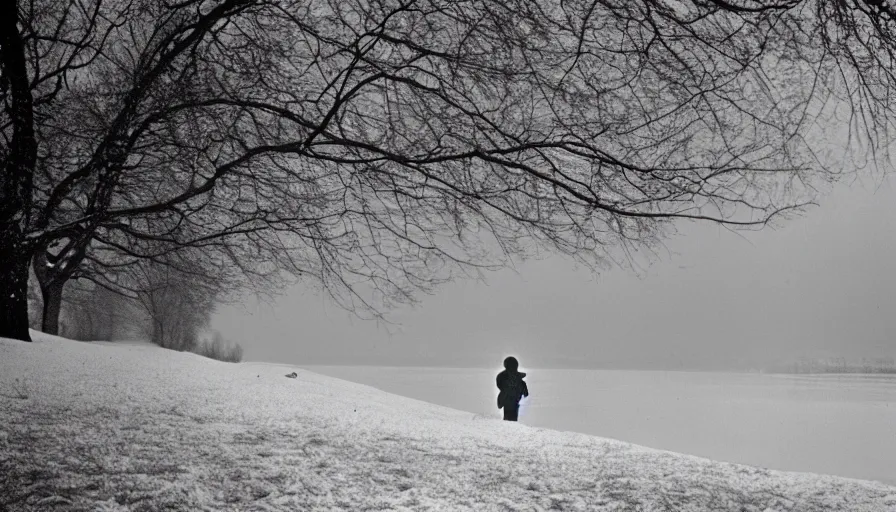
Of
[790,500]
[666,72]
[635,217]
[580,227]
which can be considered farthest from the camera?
[580,227]

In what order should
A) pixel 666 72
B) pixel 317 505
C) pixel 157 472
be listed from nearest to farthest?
pixel 317 505 < pixel 157 472 < pixel 666 72

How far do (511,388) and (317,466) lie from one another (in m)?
5.50

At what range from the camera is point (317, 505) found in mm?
3246

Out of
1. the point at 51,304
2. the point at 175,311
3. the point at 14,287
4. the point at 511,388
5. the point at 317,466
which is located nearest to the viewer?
the point at 317,466

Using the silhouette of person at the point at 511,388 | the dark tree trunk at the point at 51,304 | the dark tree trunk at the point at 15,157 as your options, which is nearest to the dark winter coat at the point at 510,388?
the silhouette of person at the point at 511,388

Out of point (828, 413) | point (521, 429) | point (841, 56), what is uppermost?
point (841, 56)

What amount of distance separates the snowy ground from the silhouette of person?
2.50m

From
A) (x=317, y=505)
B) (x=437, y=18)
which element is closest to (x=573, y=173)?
(x=437, y=18)

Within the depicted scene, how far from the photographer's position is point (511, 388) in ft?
30.1

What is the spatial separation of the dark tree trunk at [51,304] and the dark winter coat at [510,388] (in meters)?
11.4

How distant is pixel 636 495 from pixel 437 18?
13.8 ft

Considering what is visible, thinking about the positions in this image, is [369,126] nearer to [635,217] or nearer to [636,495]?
[635,217]

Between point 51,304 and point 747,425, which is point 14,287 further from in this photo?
point 747,425

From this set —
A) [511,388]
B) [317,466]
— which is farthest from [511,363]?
[317,466]
